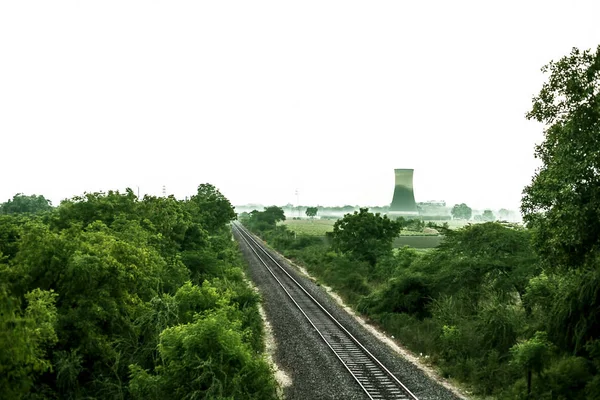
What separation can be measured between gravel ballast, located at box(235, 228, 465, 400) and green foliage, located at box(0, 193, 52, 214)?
324 ft

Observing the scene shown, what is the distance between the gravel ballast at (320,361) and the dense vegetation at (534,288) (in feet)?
5.15

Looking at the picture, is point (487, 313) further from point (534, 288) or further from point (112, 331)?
point (112, 331)

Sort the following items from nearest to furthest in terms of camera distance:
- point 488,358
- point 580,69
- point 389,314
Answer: point 580,69 < point 488,358 < point 389,314

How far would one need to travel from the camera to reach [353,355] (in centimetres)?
2072

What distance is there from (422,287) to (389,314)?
3163 millimetres

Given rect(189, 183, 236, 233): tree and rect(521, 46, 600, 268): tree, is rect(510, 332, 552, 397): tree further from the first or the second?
rect(189, 183, 236, 233): tree

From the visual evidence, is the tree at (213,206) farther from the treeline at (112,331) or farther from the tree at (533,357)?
the tree at (533,357)

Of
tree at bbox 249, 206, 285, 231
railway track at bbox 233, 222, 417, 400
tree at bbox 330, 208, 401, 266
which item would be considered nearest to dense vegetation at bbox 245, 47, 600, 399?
railway track at bbox 233, 222, 417, 400

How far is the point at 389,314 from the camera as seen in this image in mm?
27172

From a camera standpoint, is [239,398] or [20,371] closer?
[20,371]

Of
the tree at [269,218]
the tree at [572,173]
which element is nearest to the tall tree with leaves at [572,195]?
the tree at [572,173]

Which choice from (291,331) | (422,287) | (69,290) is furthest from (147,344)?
(422,287)

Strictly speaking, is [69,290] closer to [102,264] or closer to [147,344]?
[102,264]

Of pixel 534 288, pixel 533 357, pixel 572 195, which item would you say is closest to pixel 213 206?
pixel 534 288
